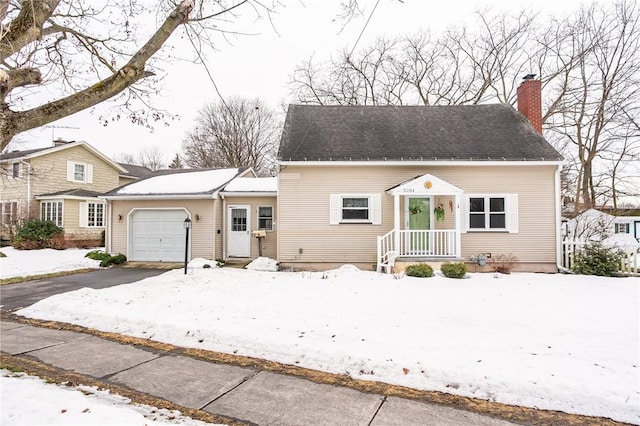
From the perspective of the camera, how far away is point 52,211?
62.1ft

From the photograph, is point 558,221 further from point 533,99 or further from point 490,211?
point 533,99

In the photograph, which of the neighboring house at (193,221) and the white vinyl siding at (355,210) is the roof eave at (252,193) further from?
the white vinyl siding at (355,210)

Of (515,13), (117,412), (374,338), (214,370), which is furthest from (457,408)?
(515,13)

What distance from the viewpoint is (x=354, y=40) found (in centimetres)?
599

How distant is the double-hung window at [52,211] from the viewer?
61.7ft

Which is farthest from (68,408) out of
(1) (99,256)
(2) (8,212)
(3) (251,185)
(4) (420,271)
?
(2) (8,212)

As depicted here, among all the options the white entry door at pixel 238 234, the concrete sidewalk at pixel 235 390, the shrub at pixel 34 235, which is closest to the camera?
the concrete sidewalk at pixel 235 390

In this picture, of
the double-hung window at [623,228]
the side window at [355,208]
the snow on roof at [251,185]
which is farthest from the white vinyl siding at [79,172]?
the double-hung window at [623,228]

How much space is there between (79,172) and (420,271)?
2153 cm

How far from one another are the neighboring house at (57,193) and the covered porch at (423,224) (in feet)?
54.8

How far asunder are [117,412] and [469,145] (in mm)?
11868

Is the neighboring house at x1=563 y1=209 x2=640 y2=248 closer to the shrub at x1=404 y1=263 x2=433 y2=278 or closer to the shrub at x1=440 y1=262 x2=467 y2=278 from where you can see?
the shrub at x1=440 y1=262 x2=467 y2=278

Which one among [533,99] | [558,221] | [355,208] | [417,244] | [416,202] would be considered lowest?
[417,244]

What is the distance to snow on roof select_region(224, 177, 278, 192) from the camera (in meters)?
13.4
